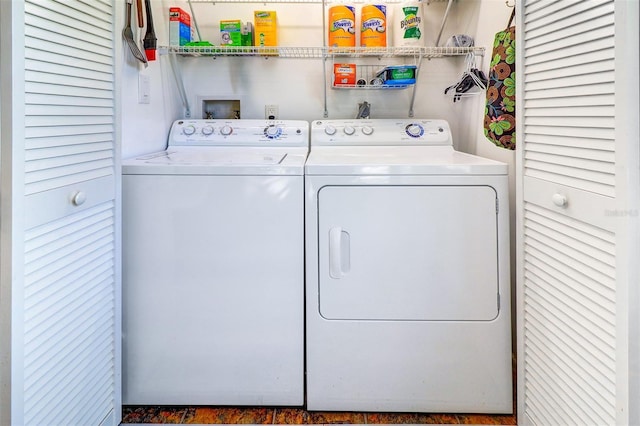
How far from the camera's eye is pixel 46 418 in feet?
3.74

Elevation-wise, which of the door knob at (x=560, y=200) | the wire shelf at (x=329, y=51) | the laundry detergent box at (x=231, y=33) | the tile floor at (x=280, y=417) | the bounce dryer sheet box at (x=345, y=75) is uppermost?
the laundry detergent box at (x=231, y=33)

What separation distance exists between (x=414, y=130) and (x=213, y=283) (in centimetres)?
134

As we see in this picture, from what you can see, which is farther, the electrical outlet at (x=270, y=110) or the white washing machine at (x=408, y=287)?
the electrical outlet at (x=270, y=110)

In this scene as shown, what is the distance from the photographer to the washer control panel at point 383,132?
229cm

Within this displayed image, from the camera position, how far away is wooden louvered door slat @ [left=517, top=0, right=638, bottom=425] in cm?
96

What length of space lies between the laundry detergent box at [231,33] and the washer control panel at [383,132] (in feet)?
1.97

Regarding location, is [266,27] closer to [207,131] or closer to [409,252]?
[207,131]

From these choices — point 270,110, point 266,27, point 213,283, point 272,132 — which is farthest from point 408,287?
point 266,27

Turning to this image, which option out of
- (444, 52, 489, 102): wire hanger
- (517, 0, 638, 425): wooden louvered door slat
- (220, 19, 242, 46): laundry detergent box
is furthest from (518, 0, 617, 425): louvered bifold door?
(220, 19, 242, 46): laundry detergent box

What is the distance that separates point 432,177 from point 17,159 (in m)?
1.22

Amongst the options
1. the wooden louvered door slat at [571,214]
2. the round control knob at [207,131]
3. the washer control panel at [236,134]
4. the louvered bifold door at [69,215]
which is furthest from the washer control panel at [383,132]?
the louvered bifold door at [69,215]

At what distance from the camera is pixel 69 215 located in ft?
3.99

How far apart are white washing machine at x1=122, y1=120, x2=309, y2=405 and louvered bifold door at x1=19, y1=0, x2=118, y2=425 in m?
0.14

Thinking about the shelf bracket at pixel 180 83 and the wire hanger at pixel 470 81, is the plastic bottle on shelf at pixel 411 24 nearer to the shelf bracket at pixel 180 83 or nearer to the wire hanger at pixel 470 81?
the wire hanger at pixel 470 81
